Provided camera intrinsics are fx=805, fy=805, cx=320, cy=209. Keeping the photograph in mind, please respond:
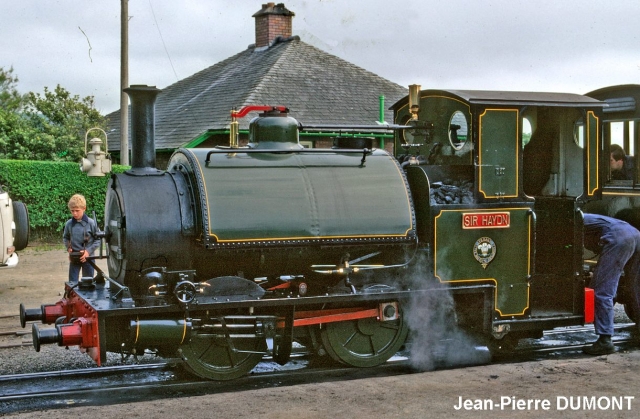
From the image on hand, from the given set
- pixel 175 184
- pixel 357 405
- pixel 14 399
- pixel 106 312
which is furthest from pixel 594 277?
pixel 14 399

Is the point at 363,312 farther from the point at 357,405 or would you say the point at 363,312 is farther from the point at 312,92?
the point at 312,92

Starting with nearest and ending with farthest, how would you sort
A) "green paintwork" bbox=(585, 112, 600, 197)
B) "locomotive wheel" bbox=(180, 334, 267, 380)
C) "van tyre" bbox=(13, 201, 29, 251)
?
"locomotive wheel" bbox=(180, 334, 267, 380) → "green paintwork" bbox=(585, 112, 600, 197) → "van tyre" bbox=(13, 201, 29, 251)

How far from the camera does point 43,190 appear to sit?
1820cm

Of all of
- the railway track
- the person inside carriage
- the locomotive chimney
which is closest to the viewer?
the railway track

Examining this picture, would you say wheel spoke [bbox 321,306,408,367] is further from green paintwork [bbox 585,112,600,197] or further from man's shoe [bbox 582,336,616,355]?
green paintwork [bbox 585,112,600,197]

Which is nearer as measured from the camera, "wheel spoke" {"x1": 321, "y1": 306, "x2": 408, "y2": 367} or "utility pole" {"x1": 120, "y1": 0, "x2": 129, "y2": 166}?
"wheel spoke" {"x1": 321, "y1": 306, "x2": 408, "y2": 367}

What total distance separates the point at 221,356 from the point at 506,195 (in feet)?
10.0

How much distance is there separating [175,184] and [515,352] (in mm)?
3916

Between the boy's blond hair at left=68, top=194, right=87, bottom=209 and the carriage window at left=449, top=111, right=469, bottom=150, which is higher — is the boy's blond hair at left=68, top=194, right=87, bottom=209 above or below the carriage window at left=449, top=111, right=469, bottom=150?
below

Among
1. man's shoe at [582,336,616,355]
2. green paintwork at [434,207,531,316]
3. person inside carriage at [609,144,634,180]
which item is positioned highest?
person inside carriage at [609,144,634,180]

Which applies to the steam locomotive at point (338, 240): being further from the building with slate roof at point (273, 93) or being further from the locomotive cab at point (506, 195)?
the building with slate roof at point (273, 93)

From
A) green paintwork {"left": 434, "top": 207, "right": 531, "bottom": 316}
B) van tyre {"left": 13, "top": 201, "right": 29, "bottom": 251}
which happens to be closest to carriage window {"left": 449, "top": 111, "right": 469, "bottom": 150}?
green paintwork {"left": 434, "top": 207, "right": 531, "bottom": 316}

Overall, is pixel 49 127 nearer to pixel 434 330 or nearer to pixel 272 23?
pixel 272 23

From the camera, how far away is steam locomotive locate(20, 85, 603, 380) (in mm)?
6676
